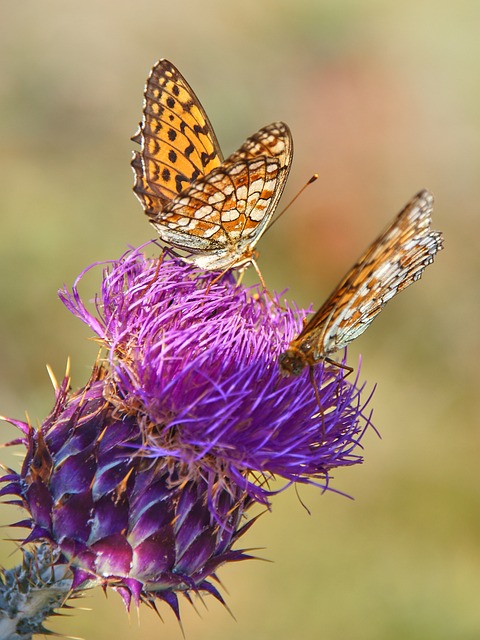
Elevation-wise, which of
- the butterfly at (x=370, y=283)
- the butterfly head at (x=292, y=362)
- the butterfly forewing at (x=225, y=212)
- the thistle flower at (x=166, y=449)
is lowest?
the thistle flower at (x=166, y=449)

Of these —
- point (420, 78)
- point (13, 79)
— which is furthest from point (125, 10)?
point (420, 78)

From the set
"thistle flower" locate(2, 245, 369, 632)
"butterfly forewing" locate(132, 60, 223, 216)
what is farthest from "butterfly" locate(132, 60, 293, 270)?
"thistle flower" locate(2, 245, 369, 632)

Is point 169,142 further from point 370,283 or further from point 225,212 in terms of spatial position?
point 370,283

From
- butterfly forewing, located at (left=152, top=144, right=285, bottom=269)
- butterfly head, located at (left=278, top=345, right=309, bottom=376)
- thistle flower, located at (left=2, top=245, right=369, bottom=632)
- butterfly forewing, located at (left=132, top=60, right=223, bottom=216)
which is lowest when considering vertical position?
thistle flower, located at (left=2, top=245, right=369, bottom=632)

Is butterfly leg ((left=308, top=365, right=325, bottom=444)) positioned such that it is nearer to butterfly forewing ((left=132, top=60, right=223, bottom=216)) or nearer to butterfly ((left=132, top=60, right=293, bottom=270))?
butterfly ((left=132, top=60, right=293, bottom=270))

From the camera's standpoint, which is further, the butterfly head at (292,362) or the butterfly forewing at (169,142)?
the butterfly forewing at (169,142)

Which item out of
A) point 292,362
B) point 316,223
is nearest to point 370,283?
point 292,362

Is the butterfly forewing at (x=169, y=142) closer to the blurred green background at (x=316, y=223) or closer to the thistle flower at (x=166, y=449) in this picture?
the thistle flower at (x=166, y=449)

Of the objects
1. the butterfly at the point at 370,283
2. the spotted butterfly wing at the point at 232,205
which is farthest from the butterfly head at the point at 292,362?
the spotted butterfly wing at the point at 232,205
